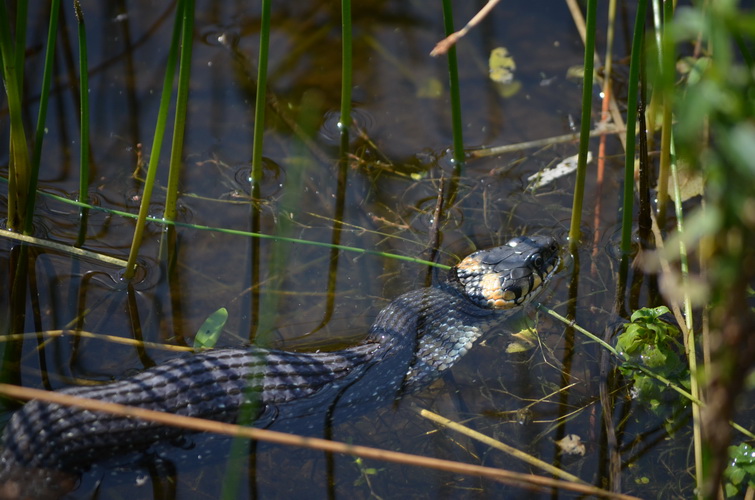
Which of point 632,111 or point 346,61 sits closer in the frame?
point 632,111

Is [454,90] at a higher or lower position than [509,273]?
higher

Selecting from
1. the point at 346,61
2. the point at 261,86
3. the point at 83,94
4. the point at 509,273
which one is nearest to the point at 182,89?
the point at 83,94

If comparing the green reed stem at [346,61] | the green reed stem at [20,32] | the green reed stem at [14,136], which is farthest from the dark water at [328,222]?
the green reed stem at [20,32]

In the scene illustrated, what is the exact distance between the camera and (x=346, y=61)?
16.1 feet

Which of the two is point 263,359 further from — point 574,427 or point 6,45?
point 6,45

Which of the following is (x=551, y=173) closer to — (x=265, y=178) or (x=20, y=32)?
(x=265, y=178)

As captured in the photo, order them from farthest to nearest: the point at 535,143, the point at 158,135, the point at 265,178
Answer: the point at 535,143 → the point at 265,178 → the point at 158,135

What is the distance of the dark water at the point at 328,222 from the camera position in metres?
3.88

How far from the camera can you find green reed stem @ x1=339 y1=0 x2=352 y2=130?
4502 mm

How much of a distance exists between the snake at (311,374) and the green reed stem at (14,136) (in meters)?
1.39

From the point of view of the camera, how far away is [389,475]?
12.5ft

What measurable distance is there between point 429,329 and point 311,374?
0.90m

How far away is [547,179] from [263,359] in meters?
2.79

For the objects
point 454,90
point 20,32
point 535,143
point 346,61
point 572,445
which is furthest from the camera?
point 535,143
